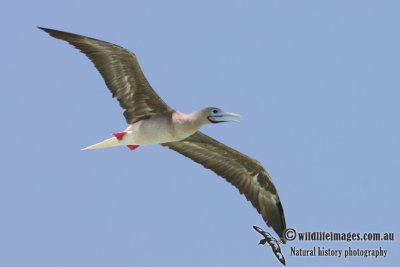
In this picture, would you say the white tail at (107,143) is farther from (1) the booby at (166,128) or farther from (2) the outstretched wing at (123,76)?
(2) the outstretched wing at (123,76)

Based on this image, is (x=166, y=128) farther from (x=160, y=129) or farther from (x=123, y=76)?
(x=123, y=76)

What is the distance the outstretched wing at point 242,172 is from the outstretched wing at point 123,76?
1.96 metres

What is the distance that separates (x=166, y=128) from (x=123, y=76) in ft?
5.20

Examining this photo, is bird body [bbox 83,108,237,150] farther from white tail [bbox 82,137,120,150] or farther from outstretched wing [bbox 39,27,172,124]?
outstretched wing [bbox 39,27,172,124]

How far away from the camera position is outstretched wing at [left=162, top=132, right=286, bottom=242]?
21.6m

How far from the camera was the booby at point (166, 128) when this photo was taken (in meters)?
18.8

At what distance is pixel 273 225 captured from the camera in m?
21.5

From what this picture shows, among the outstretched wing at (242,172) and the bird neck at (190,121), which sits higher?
the bird neck at (190,121)

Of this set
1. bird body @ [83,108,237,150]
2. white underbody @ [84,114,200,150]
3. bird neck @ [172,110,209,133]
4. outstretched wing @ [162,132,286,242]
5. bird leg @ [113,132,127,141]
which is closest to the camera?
bird neck @ [172,110,209,133]

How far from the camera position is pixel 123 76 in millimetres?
19469

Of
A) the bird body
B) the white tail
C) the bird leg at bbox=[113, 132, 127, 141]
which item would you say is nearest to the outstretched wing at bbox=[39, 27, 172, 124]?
the bird body

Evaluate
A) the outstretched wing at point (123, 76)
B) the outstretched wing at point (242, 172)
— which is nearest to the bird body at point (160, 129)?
the outstretched wing at point (123, 76)

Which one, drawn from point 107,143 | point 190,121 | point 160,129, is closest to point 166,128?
point 160,129

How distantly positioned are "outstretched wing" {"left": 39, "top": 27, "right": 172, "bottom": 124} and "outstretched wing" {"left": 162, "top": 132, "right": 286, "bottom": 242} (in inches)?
77.2
